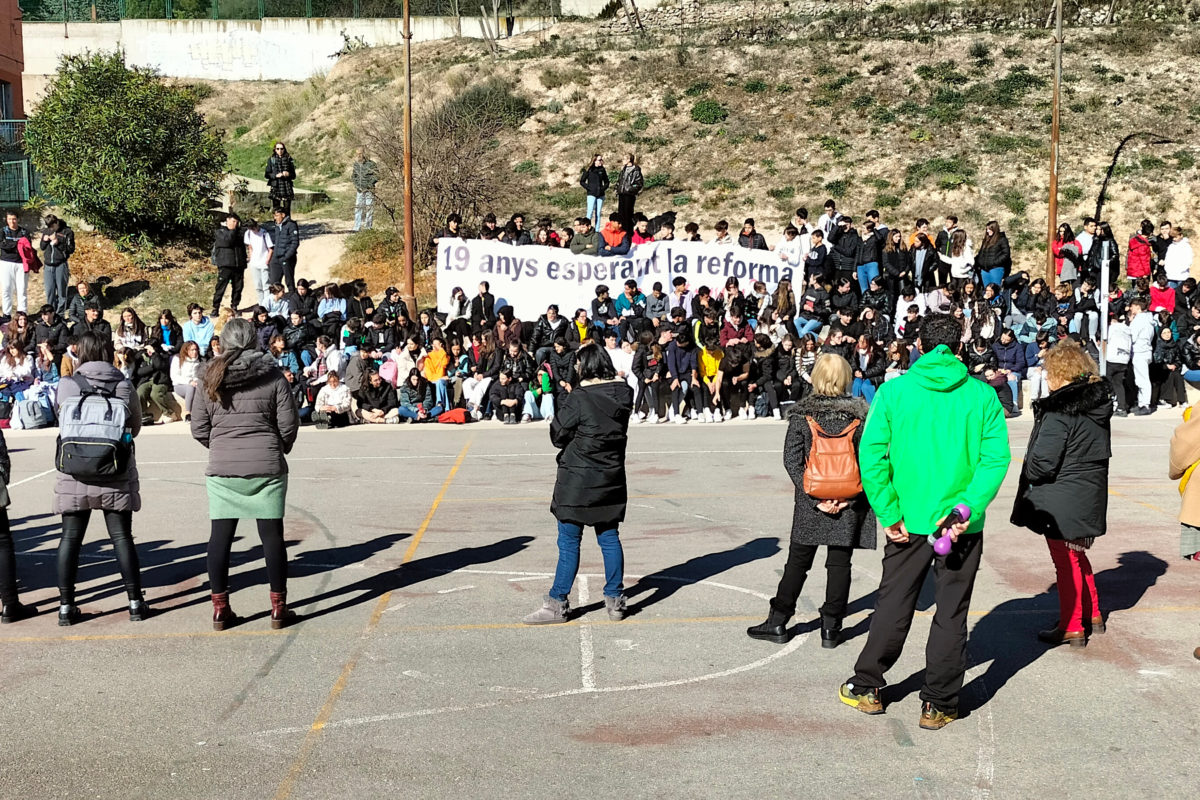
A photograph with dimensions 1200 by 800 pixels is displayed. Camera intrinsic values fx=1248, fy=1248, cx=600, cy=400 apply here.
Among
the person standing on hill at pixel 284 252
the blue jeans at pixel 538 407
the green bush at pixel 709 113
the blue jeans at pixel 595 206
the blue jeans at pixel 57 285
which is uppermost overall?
the green bush at pixel 709 113

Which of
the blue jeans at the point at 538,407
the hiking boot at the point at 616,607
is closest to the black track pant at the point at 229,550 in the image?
the hiking boot at the point at 616,607

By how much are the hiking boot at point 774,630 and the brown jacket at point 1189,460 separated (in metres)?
2.29

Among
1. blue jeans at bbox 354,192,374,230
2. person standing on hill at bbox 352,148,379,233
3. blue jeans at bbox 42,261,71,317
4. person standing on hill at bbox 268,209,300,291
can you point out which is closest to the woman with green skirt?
person standing on hill at bbox 268,209,300,291

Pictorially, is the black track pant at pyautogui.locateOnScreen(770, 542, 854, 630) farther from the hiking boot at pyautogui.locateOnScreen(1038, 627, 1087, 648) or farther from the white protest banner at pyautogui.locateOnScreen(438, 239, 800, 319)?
the white protest banner at pyautogui.locateOnScreen(438, 239, 800, 319)

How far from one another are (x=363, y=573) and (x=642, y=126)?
32961mm

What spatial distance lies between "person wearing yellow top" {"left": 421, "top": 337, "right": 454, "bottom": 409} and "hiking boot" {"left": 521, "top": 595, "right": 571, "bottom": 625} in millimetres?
11984

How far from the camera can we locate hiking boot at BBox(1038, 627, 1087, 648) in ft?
23.4

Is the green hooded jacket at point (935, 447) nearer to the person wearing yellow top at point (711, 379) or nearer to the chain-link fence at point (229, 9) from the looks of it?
the person wearing yellow top at point (711, 379)

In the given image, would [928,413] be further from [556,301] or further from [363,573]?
[556,301]

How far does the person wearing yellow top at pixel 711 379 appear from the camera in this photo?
1938 cm

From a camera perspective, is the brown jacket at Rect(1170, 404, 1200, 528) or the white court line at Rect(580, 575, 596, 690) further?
the brown jacket at Rect(1170, 404, 1200, 528)

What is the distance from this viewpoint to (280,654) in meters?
7.16

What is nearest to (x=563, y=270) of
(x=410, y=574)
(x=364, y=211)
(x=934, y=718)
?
(x=364, y=211)

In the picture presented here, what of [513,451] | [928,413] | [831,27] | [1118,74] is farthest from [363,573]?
[831,27]
